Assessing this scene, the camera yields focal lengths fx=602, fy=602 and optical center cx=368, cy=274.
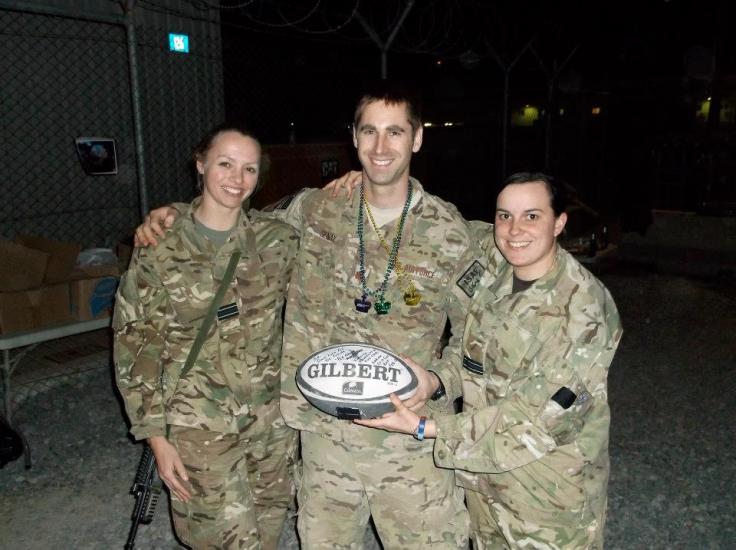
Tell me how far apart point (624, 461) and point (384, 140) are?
3264 mm

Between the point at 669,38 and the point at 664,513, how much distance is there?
17.4 metres

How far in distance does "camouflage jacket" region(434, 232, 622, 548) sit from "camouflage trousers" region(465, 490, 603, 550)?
2 centimetres

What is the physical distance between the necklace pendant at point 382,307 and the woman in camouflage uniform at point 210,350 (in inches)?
19.2

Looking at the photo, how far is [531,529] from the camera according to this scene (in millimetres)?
2338

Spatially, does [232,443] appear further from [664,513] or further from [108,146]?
[108,146]

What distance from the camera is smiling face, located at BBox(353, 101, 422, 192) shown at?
251cm

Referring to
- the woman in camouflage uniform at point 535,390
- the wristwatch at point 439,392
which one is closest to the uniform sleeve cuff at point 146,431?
the woman in camouflage uniform at point 535,390

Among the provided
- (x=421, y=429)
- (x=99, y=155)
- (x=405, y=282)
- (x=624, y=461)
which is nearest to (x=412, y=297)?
(x=405, y=282)

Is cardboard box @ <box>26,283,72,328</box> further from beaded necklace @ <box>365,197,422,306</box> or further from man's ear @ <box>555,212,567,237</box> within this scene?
man's ear @ <box>555,212,567,237</box>

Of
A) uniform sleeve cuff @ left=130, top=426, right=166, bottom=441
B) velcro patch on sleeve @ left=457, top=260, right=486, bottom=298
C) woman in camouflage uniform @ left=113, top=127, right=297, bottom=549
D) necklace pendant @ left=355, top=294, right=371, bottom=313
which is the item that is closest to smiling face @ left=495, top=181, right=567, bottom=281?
velcro patch on sleeve @ left=457, top=260, right=486, bottom=298

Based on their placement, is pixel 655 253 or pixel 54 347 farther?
pixel 655 253

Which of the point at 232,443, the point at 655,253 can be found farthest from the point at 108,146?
the point at 655,253

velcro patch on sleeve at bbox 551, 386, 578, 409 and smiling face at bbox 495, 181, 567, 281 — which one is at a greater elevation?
smiling face at bbox 495, 181, 567, 281

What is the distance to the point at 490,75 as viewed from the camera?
2155 cm
